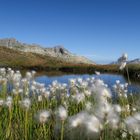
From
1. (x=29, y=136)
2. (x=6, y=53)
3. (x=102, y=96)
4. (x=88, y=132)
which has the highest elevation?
(x=6, y=53)

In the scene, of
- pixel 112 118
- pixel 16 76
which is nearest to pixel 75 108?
A: pixel 16 76

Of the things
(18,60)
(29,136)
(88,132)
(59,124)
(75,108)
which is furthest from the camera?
(18,60)

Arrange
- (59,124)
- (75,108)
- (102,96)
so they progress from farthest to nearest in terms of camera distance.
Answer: (75,108) < (59,124) < (102,96)

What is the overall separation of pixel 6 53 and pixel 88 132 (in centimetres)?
8100

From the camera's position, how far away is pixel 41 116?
9.86 feet

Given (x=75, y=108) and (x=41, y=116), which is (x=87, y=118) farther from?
(x=75, y=108)

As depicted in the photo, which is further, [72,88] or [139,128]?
[72,88]

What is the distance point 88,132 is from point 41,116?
2.63 ft

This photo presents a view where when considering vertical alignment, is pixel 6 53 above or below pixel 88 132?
above

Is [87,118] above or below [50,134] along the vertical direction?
above

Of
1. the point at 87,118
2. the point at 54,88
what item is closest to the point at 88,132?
the point at 87,118

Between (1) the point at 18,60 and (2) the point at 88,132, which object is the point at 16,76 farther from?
(1) the point at 18,60

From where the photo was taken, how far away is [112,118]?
2613 mm

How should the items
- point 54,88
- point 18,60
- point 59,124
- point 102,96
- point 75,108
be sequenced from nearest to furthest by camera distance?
1. point 102,96
2. point 59,124
3. point 75,108
4. point 54,88
5. point 18,60
